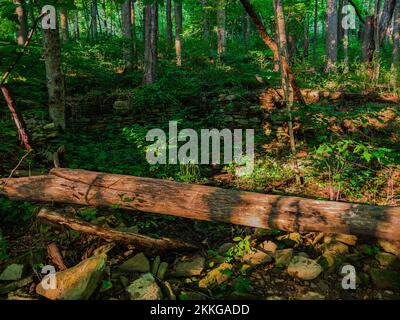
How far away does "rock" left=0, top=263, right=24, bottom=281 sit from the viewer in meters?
2.86

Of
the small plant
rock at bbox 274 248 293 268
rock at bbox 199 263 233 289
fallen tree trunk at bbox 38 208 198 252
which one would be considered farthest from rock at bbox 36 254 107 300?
rock at bbox 274 248 293 268

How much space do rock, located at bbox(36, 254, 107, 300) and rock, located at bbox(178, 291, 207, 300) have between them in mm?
779

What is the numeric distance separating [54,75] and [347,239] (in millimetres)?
6101

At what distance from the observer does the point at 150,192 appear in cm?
375

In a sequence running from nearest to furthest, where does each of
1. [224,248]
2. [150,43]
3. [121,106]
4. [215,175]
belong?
[224,248]
[215,175]
[121,106]
[150,43]

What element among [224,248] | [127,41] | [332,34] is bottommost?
[224,248]

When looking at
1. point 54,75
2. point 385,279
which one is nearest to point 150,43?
point 54,75

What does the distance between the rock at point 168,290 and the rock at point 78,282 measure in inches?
23.2

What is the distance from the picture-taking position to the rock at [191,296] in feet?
8.55

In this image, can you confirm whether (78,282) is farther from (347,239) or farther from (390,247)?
(390,247)

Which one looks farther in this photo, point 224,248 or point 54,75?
point 54,75

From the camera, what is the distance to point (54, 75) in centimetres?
612

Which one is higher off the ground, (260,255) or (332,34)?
(332,34)
